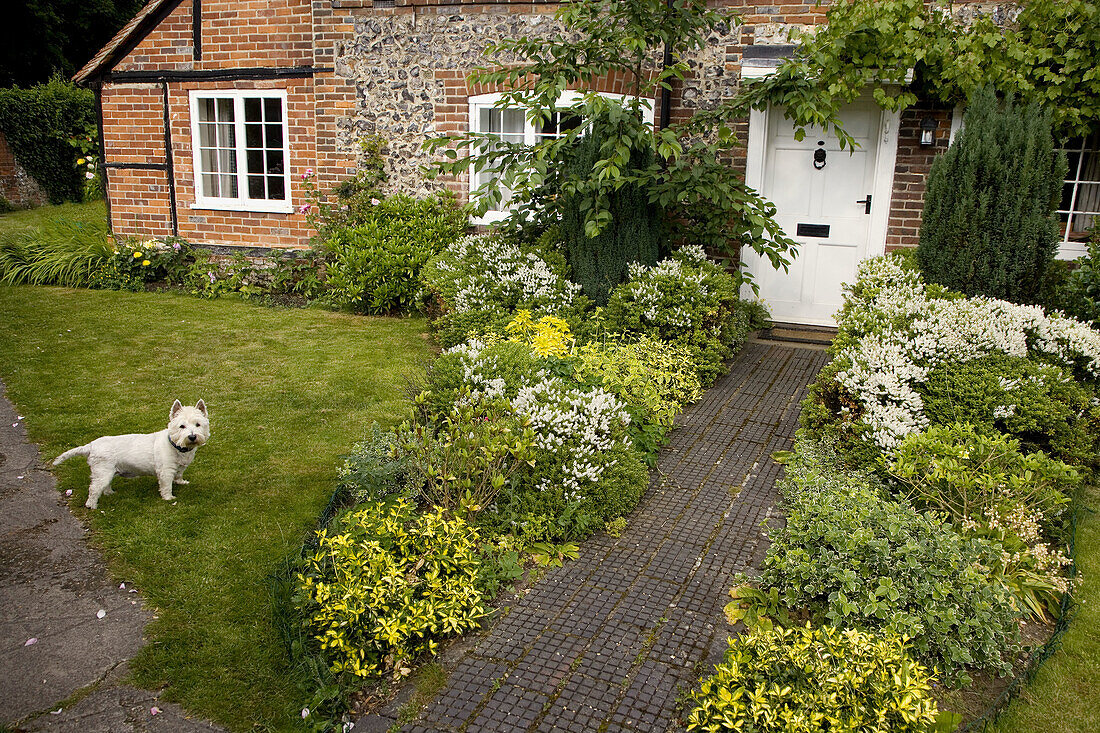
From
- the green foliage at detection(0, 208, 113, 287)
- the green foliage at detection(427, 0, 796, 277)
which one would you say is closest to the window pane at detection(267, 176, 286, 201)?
the green foliage at detection(0, 208, 113, 287)

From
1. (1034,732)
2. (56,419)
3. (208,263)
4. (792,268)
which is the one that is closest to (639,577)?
(1034,732)

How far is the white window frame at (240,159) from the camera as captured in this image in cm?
1120

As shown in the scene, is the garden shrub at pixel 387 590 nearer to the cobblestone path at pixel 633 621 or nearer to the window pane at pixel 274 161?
the cobblestone path at pixel 633 621

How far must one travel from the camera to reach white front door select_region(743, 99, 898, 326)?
28.4 ft

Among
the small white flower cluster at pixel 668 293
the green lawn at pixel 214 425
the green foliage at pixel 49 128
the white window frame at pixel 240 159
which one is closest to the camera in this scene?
the green lawn at pixel 214 425

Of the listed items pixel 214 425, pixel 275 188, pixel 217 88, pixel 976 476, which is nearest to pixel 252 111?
pixel 217 88

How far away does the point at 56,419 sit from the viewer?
657 cm

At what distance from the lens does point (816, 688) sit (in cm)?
312

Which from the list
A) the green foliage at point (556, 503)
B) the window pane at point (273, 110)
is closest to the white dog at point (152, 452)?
the green foliage at point (556, 503)

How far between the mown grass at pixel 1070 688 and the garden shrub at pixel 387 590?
2.34 metres

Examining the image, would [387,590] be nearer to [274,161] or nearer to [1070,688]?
[1070,688]

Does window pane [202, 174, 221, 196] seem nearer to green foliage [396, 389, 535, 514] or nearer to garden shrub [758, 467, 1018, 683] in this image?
green foliage [396, 389, 535, 514]

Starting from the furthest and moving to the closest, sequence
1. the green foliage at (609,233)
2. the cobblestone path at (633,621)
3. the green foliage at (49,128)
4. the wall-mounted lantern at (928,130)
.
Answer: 1. the green foliage at (49,128)
2. the wall-mounted lantern at (928,130)
3. the green foliage at (609,233)
4. the cobblestone path at (633,621)

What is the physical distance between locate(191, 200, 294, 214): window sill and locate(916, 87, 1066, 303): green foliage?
27.0 ft
